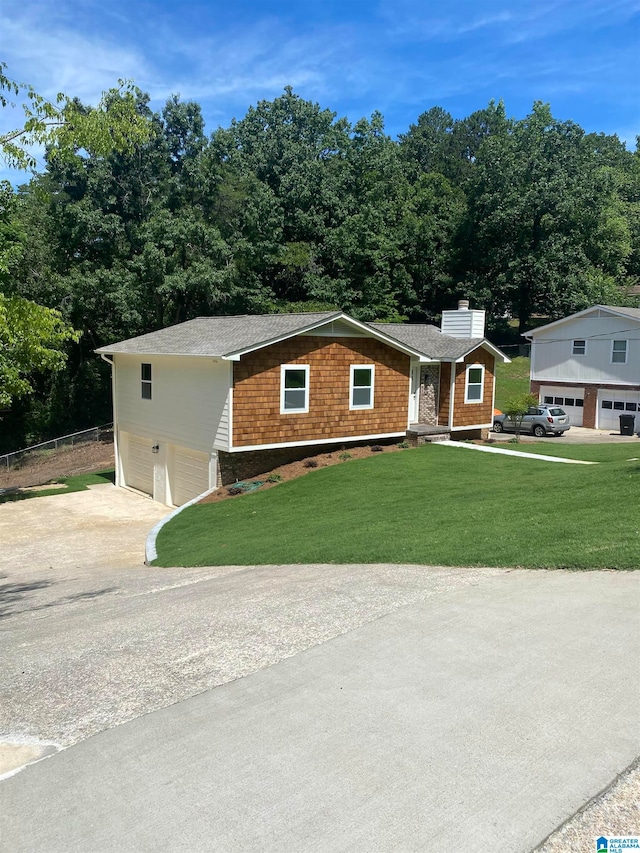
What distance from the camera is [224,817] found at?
3871mm

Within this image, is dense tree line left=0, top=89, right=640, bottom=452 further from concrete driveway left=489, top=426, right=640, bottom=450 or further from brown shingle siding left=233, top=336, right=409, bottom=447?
concrete driveway left=489, top=426, right=640, bottom=450

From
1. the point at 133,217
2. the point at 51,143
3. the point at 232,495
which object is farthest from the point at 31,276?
the point at 51,143

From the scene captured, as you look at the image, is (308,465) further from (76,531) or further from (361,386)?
(76,531)

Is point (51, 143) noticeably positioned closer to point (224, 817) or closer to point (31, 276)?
point (224, 817)

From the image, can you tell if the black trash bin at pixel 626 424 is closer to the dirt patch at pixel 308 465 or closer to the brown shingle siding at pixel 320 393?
the brown shingle siding at pixel 320 393

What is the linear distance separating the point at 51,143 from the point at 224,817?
9066 millimetres

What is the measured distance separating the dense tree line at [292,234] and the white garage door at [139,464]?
709cm

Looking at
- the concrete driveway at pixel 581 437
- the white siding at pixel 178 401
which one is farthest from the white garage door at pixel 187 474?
the concrete driveway at pixel 581 437

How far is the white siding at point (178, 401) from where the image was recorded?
20047 mm

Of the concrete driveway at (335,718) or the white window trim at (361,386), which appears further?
the white window trim at (361,386)

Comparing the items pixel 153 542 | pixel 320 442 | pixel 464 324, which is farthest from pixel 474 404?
pixel 153 542

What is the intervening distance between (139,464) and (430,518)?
50.5ft

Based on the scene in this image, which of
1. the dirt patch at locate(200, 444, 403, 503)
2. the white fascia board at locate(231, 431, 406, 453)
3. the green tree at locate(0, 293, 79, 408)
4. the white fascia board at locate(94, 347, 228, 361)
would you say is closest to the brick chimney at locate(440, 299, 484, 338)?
the white fascia board at locate(231, 431, 406, 453)

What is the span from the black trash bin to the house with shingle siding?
10.1 meters
